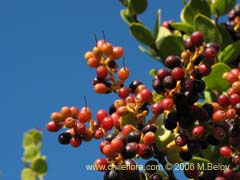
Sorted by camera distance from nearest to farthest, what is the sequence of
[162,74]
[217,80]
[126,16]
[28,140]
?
[28,140] < [162,74] < [217,80] < [126,16]

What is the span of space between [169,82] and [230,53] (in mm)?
1202

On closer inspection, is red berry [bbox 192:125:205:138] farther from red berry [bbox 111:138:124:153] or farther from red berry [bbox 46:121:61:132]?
red berry [bbox 46:121:61:132]

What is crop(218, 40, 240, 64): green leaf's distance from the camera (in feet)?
11.7

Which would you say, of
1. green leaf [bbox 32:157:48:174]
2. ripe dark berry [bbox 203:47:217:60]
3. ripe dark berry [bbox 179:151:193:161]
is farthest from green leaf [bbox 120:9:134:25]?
green leaf [bbox 32:157:48:174]

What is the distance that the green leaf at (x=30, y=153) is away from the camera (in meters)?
2.29

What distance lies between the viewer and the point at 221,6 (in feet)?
12.4

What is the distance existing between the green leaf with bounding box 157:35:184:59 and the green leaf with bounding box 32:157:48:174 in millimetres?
1614

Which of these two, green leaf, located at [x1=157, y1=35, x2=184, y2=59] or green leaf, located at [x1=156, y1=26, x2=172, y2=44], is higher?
green leaf, located at [x1=156, y1=26, x2=172, y2=44]

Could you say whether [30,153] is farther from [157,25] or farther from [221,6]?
[221,6]

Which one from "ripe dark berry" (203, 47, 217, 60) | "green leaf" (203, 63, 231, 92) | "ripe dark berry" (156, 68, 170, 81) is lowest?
"ripe dark berry" (156, 68, 170, 81)

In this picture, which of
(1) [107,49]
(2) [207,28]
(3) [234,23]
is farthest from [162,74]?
(3) [234,23]

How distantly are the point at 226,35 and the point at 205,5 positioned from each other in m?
0.23

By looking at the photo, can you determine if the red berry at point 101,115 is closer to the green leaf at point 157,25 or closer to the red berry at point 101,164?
the red berry at point 101,164

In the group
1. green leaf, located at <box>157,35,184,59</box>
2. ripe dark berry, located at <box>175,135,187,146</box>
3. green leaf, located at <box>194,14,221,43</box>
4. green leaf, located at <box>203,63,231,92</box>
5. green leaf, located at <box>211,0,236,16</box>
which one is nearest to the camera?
ripe dark berry, located at <box>175,135,187,146</box>
